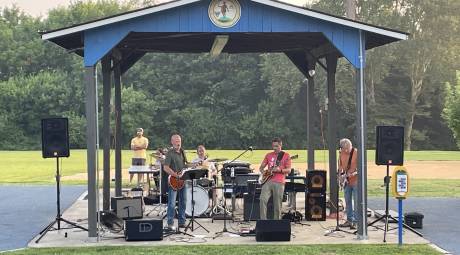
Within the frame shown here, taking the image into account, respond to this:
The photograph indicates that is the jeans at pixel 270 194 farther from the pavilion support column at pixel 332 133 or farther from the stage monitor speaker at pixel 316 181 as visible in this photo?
the pavilion support column at pixel 332 133

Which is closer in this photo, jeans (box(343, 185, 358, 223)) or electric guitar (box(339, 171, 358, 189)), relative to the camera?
electric guitar (box(339, 171, 358, 189))

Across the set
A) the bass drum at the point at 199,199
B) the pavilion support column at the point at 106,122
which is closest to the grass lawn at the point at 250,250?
the bass drum at the point at 199,199

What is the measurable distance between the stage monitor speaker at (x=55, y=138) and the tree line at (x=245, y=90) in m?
36.9

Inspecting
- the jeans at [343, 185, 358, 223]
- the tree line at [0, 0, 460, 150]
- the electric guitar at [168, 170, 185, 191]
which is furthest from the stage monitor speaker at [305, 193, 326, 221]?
the tree line at [0, 0, 460, 150]

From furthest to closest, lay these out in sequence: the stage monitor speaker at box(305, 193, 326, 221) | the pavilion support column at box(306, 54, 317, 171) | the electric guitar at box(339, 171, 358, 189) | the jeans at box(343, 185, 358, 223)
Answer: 1. the pavilion support column at box(306, 54, 317, 171)
2. the stage monitor speaker at box(305, 193, 326, 221)
3. the jeans at box(343, 185, 358, 223)
4. the electric guitar at box(339, 171, 358, 189)

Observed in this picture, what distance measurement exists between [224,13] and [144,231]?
13.5 ft

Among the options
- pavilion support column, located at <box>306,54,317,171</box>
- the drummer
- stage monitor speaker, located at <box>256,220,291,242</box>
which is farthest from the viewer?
pavilion support column, located at <box>306,54,317,171</box>

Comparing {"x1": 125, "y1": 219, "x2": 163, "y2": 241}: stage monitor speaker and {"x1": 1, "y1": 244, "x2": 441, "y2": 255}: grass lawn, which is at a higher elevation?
{"x1": 125, "y1": 219, "x2": 163, "y2": 241}: stage monitor speaker

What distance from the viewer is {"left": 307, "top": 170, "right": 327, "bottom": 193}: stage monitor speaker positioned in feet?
43.4

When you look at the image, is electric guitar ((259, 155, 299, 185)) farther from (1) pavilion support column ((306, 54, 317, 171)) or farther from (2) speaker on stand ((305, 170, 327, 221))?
(1) pavilion support column ((306, 54, 317, 171))

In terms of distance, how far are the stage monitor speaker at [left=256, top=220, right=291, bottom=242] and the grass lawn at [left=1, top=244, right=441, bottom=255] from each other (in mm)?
459

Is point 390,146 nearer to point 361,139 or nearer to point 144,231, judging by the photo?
point 361,139

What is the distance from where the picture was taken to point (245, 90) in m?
54.6

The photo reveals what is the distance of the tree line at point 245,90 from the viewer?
5009 centimetres
